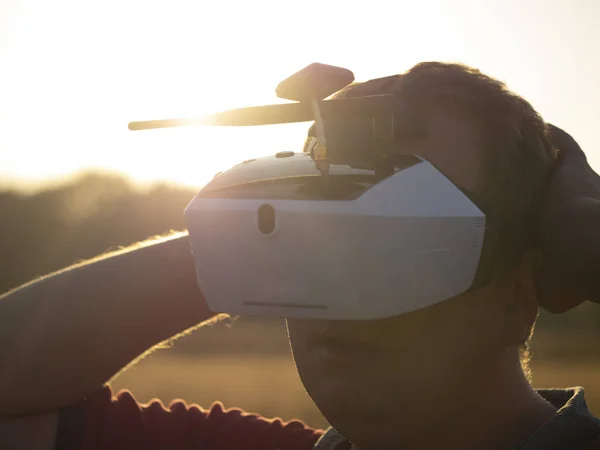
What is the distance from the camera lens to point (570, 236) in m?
1.17

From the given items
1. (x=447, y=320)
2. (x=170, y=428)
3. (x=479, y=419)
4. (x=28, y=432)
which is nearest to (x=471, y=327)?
(x=447, y=320)

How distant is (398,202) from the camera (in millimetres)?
916

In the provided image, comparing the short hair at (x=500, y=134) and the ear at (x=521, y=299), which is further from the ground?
the short hair at (x=500, y=134)

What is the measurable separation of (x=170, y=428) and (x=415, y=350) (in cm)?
82

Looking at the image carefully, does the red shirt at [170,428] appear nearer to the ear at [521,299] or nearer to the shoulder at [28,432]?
the shoulder at [28,432]

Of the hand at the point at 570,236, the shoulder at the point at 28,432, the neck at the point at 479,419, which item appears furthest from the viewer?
the shoulder at the point at 28,432

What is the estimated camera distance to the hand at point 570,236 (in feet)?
3.78

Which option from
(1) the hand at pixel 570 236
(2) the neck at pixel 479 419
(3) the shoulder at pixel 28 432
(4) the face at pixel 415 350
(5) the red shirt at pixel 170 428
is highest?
(1) the hand at pixel 570 236

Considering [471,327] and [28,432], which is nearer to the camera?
[471,327]

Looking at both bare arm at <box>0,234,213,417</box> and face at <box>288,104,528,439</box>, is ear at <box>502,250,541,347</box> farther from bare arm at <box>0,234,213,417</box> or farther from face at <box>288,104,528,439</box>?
bare arm at <box>0,234,213,417</box>

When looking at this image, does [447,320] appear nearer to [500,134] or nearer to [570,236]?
[570,236]

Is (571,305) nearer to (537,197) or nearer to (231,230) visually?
(537,197)

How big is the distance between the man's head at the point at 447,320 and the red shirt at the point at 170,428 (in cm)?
51

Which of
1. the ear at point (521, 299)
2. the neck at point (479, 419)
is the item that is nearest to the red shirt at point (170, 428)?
the neck at point (479, 419)
